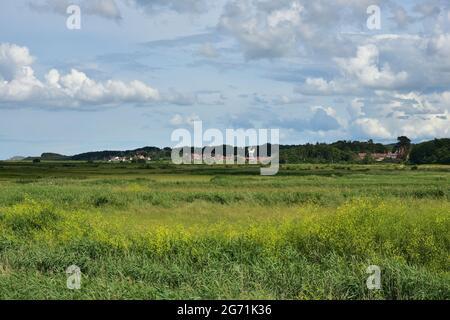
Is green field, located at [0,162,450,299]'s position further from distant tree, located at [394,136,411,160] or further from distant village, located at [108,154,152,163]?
distant tree, located at [394,136,411,160]

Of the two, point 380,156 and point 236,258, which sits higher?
point 380,156

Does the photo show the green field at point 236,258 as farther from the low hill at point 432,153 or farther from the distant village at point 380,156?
the distant village at point 380,156

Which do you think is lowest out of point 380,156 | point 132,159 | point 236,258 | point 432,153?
point 236,258

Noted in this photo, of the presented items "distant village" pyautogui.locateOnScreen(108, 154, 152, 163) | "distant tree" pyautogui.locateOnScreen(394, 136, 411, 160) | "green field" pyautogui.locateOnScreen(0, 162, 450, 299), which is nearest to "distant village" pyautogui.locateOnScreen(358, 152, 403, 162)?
"distant tree" pyautogui.locateOnScreen(394, 136, 411, 160)

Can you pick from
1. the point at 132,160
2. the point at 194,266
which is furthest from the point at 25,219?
the point at 132,160

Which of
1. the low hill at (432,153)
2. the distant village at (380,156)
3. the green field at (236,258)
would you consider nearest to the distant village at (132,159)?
the distant village at (380,156)

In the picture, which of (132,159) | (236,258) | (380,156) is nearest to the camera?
(236,258)

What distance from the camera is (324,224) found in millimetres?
14375

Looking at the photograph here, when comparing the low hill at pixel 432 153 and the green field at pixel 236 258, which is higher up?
the low hill at pixel 432 153

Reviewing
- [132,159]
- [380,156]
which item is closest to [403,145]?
[380,156]

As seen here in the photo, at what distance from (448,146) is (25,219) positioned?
428 ft

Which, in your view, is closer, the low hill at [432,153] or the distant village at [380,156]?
the low hill at [432,153]

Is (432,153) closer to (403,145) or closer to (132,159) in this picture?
(403,145)
